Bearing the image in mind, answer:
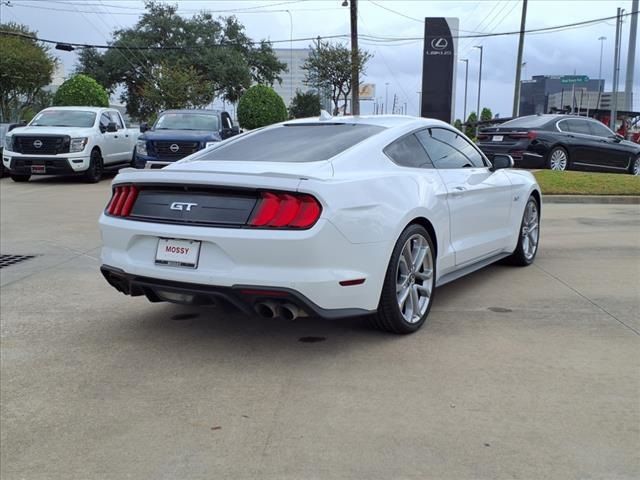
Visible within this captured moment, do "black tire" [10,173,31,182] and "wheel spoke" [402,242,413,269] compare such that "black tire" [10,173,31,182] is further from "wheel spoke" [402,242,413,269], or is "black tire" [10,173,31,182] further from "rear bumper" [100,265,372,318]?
"wheel spoke" [402,242,413,269]

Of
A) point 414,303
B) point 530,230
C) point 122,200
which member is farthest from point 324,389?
point 530,230

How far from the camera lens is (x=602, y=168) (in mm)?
15594

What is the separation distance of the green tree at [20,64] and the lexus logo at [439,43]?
70.3 feet

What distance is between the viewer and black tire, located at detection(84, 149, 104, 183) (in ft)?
50.9

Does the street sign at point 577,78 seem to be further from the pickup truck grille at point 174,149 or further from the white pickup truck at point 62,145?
the pickup truck grille at point 174,149

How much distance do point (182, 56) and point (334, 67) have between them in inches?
1020

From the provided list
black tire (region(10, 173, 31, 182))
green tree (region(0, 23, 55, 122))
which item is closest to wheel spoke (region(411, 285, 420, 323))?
black tire (region(10, 173, 31, 182))

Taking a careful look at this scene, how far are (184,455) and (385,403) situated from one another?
1.07 m

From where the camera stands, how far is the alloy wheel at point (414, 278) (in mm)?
4359

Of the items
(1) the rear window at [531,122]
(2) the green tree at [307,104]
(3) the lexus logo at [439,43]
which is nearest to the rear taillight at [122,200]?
(1) the rear window at [531,122]

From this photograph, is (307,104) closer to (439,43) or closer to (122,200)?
(439,43)

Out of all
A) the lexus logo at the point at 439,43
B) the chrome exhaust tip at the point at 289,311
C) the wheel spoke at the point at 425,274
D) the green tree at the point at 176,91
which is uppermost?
the lexus logo at the point at 439,43

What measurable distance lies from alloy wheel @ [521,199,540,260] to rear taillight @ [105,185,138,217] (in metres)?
3.87

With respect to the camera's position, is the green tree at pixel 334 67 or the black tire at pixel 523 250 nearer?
the black tire at pixel 523 250
